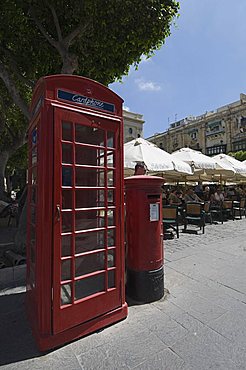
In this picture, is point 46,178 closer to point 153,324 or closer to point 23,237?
point 153,324

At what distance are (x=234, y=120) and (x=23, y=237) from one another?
1845 inches

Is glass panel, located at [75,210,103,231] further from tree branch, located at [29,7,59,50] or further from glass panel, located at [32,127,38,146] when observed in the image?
tree branch, located at [29,7,59,50]

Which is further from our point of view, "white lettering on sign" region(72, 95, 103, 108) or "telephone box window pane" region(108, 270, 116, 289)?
"telephone box window pane" region(108, 270, 116, 289)

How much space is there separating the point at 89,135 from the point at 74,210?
85cm

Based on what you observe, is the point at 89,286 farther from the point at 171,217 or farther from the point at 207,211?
the point at 207,211

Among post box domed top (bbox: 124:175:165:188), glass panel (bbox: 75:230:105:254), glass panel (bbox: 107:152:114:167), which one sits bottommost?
glass panel (bbox: 75:230:105:254)

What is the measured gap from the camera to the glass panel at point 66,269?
2.45 meters

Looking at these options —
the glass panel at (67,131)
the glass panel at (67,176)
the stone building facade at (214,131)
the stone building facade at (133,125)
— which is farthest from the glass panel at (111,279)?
the stone building facade at (133,125)

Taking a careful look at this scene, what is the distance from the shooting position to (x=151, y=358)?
222cm

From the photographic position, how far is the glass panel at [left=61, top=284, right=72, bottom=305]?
8.02 ft

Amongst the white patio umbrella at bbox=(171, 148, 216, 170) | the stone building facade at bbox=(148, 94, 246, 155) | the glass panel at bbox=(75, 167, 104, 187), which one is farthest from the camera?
the stone building facade at bbox=(148, 94, 246, 155)

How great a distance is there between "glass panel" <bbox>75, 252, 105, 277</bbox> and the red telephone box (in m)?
0.01

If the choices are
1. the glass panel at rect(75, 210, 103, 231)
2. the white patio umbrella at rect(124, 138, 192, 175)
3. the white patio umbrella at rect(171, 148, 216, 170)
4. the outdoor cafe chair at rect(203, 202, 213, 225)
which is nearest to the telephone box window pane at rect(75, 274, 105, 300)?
the glass panel at rect(75, 210, 103, 231)

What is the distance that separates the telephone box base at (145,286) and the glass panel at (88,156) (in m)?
1.61
